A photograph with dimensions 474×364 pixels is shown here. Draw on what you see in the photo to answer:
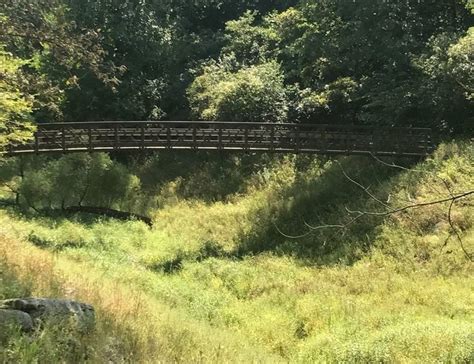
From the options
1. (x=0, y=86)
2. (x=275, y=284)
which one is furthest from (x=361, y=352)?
(x=0, y=86)

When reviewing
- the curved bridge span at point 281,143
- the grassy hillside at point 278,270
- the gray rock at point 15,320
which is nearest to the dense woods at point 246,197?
the grassy hillside at point 278,270

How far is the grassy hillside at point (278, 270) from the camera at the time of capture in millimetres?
9039

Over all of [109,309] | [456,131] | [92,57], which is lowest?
[109,309]

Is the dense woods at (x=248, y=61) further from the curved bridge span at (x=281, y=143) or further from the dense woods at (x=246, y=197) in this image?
the curved bridge span at (x=281, y=143)

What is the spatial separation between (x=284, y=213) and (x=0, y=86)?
13950 mm

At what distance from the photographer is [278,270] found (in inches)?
706

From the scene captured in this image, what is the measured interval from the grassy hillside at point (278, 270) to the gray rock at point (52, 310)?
0.85 ft

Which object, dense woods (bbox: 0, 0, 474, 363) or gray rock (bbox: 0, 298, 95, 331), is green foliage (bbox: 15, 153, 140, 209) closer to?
dense woods (bbox: 0, 0, 474, 363)

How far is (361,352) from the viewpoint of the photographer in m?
10.1

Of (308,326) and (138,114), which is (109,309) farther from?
(138,114)

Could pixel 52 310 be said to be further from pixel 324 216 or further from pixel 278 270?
pixel 324 216

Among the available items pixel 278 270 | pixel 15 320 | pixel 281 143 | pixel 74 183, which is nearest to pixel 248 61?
pixel 281 143

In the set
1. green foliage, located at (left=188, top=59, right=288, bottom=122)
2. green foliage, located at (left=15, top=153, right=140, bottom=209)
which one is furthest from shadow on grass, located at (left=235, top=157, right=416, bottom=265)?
green foliage, located at (left=15, top=153, right=140, bottom=209)

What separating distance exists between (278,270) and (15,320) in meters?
12.5
